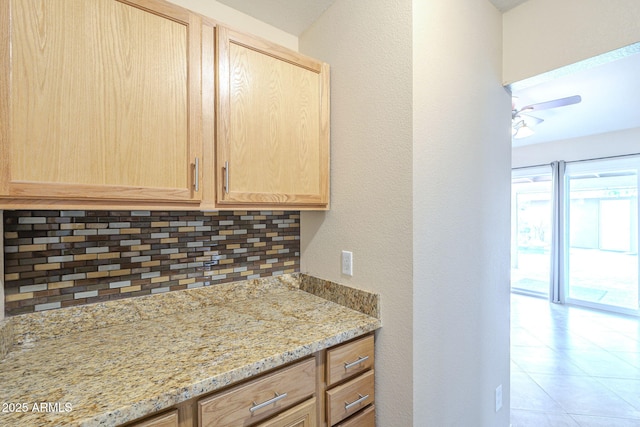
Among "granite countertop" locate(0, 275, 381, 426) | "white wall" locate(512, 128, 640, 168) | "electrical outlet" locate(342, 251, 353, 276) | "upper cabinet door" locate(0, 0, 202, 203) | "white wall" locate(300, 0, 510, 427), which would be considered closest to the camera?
"granite countertop" locate(0, 275, 381, 426)

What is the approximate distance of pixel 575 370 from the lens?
2652 millimetres

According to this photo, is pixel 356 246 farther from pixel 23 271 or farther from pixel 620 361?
pixel 620 361

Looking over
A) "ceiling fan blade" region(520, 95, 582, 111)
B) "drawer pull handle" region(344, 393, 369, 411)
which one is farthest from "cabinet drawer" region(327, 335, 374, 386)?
"ceiling fan blade" region(520, 95, 582, 111)

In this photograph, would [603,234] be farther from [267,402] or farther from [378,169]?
[267,402]

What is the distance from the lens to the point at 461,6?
1.39 meters

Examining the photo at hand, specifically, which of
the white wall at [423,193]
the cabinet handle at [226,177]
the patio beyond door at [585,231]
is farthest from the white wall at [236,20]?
the patio beyond door at [585,231]

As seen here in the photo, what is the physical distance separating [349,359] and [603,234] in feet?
16.3

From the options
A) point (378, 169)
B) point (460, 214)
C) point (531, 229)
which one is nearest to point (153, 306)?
point (378, 169)

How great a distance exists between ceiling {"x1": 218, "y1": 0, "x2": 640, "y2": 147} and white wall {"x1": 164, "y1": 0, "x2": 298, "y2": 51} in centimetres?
3

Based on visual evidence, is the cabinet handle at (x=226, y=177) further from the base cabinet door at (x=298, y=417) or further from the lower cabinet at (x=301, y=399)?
the base cabinet door at (x=298, y=417)

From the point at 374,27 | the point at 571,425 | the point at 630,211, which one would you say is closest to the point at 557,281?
the point at 630,211

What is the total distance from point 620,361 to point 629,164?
267 cm

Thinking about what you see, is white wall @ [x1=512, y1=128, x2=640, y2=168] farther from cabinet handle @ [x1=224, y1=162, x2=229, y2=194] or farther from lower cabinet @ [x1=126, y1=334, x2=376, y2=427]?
cabinet handle @ [x1=224, y1=162, x2=229, y2=194]

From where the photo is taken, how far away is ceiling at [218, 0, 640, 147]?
60.4 inches
